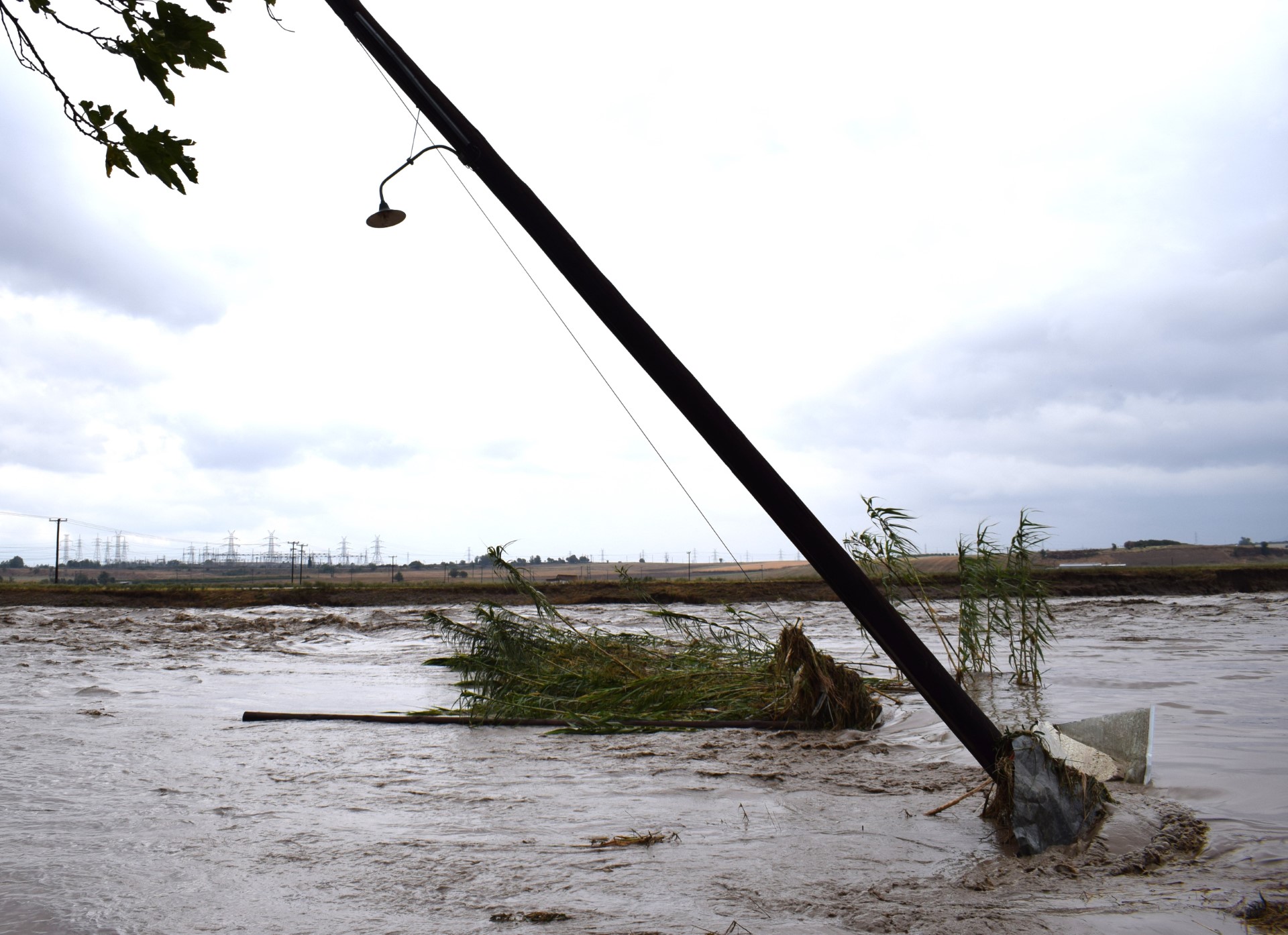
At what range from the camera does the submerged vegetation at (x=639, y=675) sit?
805 centimetres

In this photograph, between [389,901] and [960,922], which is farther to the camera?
[389,901]

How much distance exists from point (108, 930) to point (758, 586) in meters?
30.9

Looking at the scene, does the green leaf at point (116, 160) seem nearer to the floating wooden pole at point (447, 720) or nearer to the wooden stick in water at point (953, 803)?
the wooden stick in water at point (953, 803)

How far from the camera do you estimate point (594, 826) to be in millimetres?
4758

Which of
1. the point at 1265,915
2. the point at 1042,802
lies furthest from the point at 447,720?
the point at 1265,915

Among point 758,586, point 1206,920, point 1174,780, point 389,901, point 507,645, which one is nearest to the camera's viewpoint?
point 1206,920

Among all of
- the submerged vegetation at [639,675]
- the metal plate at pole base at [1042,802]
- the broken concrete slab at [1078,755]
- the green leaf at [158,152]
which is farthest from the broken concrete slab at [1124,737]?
the green leaf at [158,152]

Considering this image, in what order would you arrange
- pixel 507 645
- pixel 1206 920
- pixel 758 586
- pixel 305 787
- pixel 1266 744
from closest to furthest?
pixel 1206 920, pixel 305 787, pixel 1266 744, pixel 507 645, pixel 758 586

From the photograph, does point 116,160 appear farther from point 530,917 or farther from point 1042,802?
point 1042,802

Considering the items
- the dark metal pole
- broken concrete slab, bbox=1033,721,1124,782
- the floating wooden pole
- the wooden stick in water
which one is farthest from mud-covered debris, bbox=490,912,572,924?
the floating wooden pole

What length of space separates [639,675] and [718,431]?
569 centimetres

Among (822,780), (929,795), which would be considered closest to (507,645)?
(822,780)

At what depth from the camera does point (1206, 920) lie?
10.2 feet

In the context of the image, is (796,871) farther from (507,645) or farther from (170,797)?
(507,645)
